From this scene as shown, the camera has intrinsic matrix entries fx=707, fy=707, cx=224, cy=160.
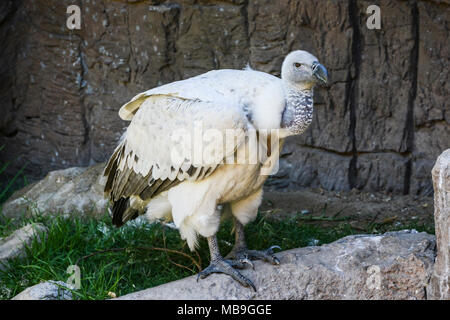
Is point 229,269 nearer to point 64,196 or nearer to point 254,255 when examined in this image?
point 254,255

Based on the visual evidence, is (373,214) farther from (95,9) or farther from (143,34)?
(95,9)

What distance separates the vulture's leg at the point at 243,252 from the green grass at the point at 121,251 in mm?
273

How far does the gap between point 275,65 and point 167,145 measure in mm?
1967

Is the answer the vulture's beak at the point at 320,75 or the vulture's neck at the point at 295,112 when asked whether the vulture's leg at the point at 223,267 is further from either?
the vulture's beak at the point at 320,75

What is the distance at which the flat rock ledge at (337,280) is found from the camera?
348cm

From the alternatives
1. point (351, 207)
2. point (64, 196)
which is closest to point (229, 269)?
point (351, 207)

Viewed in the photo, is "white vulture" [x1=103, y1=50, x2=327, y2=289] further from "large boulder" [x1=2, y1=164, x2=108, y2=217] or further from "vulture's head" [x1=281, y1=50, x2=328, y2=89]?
"large boulder" [x1=2, y1=164, x2=108, y2=217]

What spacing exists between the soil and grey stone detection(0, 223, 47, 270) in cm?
164

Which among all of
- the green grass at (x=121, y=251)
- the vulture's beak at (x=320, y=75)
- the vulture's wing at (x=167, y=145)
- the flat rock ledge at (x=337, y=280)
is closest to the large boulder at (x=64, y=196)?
the green grass at (x=121, y=251)

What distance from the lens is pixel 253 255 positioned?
4.04 m

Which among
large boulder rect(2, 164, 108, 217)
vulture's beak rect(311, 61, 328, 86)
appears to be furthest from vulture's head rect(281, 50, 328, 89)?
large boulder rect(2, 164, 108, 217)

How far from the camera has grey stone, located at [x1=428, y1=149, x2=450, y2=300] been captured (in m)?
3.18
